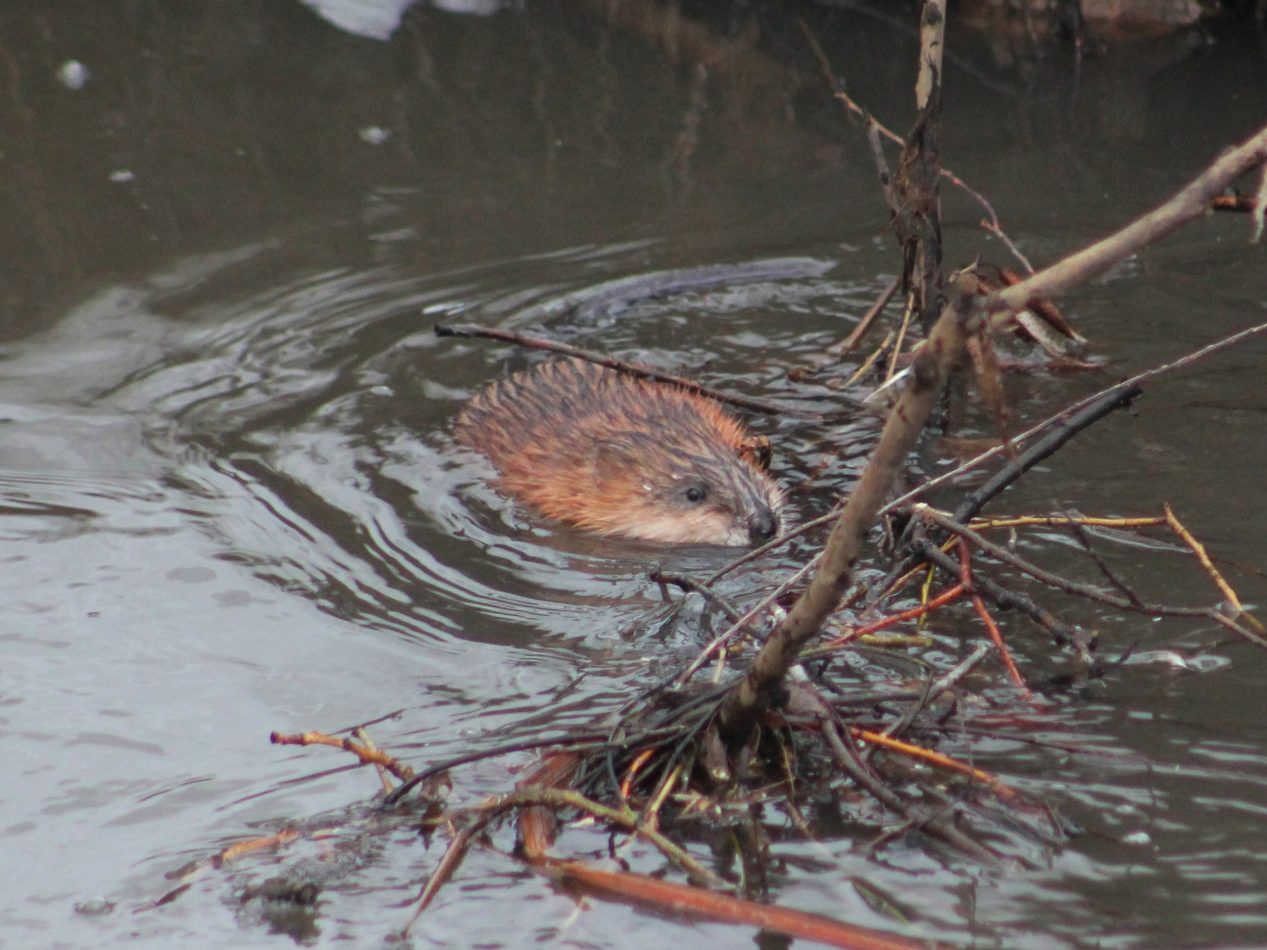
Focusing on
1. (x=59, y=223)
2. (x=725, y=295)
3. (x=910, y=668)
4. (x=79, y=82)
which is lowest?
(x=910, y=668)

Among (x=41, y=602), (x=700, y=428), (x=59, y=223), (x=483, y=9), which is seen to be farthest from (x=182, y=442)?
(x=483, y=9)

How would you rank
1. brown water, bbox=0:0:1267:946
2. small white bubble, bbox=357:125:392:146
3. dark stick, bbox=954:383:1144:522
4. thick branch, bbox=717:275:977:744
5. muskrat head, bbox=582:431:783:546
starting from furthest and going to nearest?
1. small white bubble, bbox=357:125:392:146
2. muskrat head, bbox=582:431:783:546
3. dark stick, bbox=954:383:1144:522
4. brown water, bbox=0:0:1267:946
5. thick branch, bbox=717:275:977:744

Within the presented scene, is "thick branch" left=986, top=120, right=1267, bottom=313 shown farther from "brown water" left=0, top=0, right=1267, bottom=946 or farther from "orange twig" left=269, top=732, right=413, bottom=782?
"orange twig" left=269, top=732, right=413, bottom=782

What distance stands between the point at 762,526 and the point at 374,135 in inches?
192

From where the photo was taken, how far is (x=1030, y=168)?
28.5 feet

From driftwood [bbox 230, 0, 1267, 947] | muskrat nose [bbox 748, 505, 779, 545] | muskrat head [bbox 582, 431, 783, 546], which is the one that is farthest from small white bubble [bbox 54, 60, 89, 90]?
driftwood [bbox 230, 0, 1267, 947]

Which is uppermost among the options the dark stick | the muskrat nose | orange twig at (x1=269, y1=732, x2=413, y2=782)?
the dark stick

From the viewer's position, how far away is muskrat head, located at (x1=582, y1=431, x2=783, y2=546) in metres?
5.36

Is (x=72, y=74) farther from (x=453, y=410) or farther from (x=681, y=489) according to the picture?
(x=681, y=489)

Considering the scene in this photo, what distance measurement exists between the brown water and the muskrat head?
0.72ft

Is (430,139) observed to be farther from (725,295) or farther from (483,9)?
(725,295)

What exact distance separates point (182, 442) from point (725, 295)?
106 inches

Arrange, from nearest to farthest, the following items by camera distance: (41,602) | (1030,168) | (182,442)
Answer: (41,602), (182,442), (1030,168)

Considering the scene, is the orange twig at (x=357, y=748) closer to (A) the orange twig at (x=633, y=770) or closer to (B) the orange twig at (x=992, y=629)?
(A) the orange twig at (x=633, y=770)
